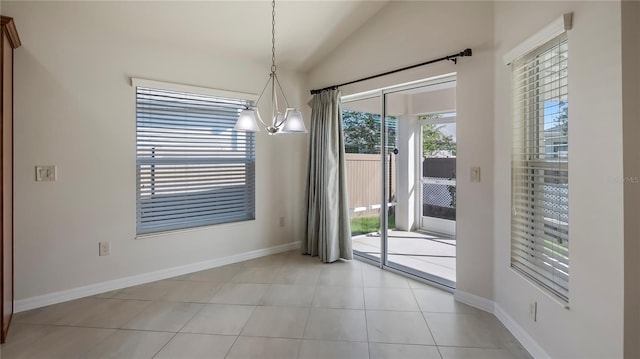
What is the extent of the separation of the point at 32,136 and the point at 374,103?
3.24 m

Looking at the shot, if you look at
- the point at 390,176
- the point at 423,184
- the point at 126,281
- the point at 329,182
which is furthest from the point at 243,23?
the point at 126,281

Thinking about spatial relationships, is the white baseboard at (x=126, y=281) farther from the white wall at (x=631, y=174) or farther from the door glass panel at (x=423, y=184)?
the white wall at (x=631, y=174)

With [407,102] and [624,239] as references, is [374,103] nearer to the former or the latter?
[407,102]

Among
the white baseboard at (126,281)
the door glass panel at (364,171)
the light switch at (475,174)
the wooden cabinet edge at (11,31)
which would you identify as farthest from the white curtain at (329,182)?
the wooden cabinet edge at (11,31)

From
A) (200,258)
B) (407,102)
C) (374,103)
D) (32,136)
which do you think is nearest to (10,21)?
(32,136)

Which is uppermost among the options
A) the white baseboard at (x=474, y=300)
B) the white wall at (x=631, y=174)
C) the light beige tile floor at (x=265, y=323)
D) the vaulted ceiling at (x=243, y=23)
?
the vaulted ceiling at (x=243, y=23)

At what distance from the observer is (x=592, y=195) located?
150 cm

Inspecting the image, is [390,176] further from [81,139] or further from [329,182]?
[81,139]

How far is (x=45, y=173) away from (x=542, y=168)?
378 centimetres

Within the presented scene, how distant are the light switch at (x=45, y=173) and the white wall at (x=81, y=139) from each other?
4 cm

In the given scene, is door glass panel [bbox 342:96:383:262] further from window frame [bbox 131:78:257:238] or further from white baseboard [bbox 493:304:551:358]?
white baseboard [bbox 493:304:551:358]

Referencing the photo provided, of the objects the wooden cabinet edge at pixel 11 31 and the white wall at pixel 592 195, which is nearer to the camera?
the white wall at pixel 592 195

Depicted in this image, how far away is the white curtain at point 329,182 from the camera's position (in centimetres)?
366

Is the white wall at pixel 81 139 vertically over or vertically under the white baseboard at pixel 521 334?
over
